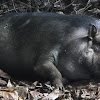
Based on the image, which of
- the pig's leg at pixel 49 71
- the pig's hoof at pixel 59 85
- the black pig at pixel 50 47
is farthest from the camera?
the black pig at pixel 50 47

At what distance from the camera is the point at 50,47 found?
543 cm

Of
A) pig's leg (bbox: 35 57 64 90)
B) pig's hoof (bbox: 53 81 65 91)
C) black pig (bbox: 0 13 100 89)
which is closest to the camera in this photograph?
pig's hoof (bbox: 53 81 65 91)

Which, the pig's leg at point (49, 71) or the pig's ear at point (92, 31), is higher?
the pig's ear at point (92, 31)

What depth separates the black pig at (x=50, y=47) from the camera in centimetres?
531

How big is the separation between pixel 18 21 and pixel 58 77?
1.50 m

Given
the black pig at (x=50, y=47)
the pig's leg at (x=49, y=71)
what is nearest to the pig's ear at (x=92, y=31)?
the black pig at (x=50, y=47)

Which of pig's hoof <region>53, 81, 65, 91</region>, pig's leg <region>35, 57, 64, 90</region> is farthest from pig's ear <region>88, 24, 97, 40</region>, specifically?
pig's hoof <region>53, 81, 65, 91</region>

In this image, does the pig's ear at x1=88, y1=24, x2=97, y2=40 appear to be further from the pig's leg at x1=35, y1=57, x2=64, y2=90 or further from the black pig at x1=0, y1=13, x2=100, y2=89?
the pig's leg at x1=35, y1=57, x2=64, y2=90

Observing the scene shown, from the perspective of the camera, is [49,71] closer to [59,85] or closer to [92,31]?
[59,85]

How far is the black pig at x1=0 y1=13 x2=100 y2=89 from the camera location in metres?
5.31

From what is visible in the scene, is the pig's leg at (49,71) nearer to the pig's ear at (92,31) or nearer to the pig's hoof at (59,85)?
the pig's hoof at (59,85)

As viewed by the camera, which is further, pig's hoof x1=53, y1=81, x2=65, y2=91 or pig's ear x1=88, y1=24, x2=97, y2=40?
pig's ear x1=88, y1=24, x2=97, y2=40

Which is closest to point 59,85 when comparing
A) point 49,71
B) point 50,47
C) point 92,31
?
point 49,71

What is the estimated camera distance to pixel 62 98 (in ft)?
15.0
